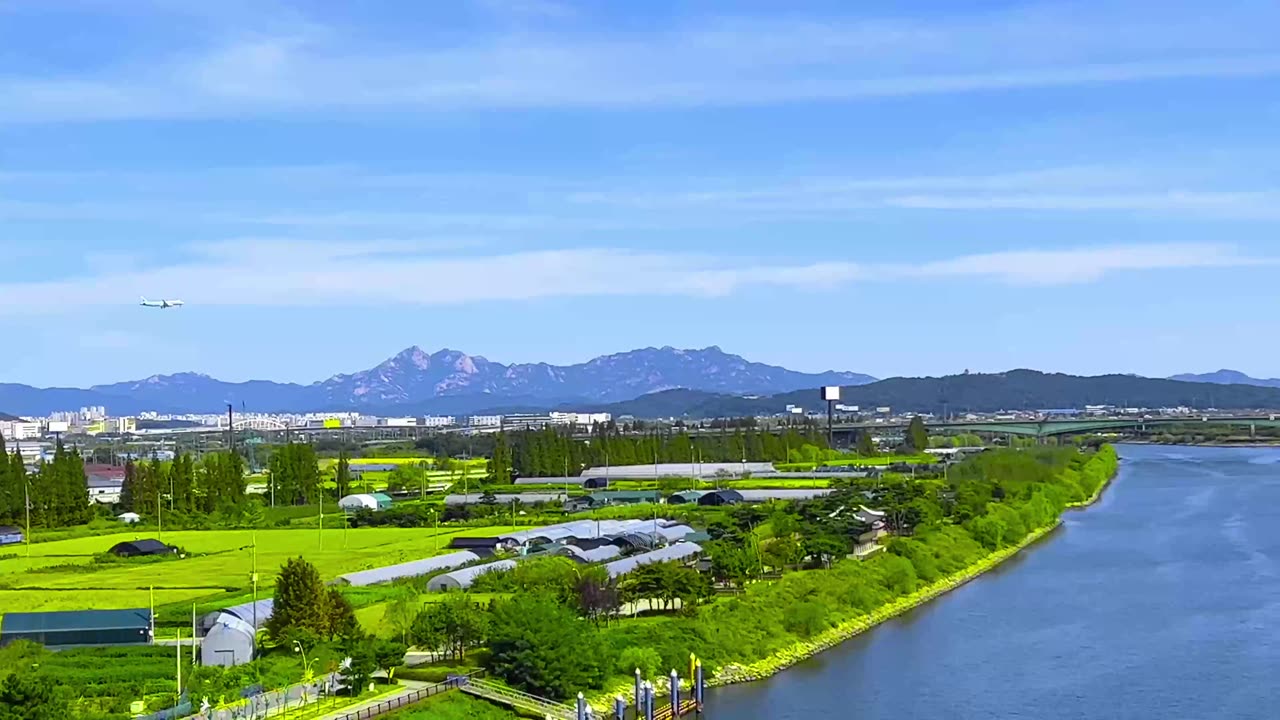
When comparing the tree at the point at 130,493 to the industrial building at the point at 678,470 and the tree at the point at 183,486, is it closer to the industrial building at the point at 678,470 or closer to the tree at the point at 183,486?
the tree at the point at 183,486

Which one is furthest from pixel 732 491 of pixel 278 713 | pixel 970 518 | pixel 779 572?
pixel 278 713

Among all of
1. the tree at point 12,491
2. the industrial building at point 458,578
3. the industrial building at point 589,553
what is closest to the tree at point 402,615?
the industrial building at point 458,578

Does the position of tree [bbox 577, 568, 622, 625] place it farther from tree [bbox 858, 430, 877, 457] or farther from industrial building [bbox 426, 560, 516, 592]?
tree [bbox 858, 430, 877, 457]

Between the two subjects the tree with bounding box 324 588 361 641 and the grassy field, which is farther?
the grassy field

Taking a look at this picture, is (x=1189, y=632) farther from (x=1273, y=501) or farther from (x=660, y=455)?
(x=660, y=455)

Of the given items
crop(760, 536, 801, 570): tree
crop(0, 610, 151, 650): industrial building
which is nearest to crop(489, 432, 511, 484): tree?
crop(760, 536, 801, 570): tree

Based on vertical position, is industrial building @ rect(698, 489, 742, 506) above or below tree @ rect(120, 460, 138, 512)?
below
